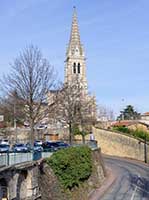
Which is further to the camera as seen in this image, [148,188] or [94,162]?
[94,162]

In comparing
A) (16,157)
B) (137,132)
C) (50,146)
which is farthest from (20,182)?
(137,132)

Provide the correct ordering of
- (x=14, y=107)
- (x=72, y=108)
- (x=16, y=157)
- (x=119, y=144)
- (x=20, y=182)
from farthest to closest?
(x=119, y=144) < (x=72, y=108) < (x=14, y=107) < (x=20, y=182) < (x=16, y=157)

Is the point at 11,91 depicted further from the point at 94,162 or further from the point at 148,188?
the point at 148,188

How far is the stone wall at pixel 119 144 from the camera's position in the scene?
232 feet

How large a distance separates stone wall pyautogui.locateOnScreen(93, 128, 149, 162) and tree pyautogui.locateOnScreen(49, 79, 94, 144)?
406 centimetres

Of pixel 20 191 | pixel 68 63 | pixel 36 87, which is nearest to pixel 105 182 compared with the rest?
pixel 36 87

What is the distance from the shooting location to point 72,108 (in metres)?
63.2

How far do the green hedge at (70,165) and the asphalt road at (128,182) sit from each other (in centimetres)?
329

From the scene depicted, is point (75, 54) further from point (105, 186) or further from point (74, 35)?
point (105, 186)

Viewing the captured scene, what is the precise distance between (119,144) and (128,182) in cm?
2682

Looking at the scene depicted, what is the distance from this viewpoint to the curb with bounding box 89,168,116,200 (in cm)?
4066

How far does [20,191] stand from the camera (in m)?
28.3

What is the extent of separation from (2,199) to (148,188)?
73.9 feet

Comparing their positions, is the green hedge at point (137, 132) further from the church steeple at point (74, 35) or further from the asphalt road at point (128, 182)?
the church steeple at point (74, 35)
